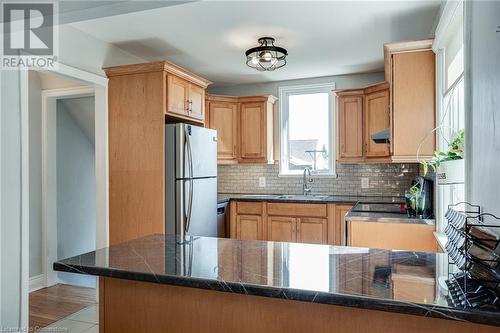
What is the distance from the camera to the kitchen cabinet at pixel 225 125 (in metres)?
4.74

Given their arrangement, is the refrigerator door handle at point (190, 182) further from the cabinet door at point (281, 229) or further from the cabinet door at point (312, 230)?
the cabinet door at point (312, 230)

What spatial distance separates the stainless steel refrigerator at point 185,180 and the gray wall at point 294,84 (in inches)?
66.9

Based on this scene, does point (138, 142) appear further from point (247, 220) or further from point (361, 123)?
point (361, 123)

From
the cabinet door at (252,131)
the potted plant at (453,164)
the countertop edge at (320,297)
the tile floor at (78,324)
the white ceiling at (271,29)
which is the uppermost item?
the white ceiling at (271,29)

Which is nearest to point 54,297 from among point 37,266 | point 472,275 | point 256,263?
point 37,266

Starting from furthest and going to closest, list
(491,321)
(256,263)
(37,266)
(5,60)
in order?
(37,266), (5,60), (256,263), (491,321)

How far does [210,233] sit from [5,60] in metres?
2.31

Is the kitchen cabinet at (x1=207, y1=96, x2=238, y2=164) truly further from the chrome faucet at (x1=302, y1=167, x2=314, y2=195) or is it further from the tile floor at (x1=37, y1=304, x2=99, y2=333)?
the tile floor at (x1=37, y1=304, x2=99, y2=333)

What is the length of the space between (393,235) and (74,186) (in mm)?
3650

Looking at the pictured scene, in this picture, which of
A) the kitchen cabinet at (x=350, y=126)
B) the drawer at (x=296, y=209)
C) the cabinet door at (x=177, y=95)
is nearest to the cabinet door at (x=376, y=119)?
the kitchen cabinet at (x=350, y=126)

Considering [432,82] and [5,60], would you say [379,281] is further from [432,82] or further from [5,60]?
[5,60]

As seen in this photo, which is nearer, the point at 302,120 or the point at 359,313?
the point at 359,313

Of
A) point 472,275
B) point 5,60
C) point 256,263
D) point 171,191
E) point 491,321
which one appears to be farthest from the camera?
point 171,191

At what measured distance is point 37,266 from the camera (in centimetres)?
384
